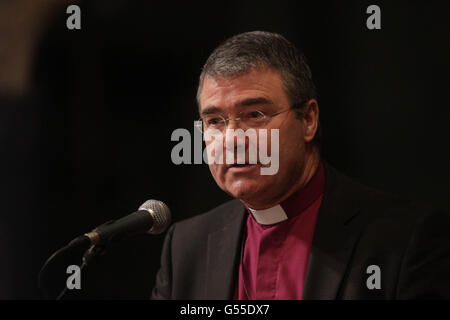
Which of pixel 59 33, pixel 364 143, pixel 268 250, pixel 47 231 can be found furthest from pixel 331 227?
pixel 59 33

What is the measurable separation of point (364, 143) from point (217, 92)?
0.73 metres

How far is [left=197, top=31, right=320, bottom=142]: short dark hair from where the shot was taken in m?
2.02

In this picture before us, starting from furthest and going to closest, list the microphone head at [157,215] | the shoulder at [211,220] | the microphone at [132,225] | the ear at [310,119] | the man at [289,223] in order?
the shoulder at [211,220] → the ear at [310,119] → the man at [289,223] → the microphone head at [157,215] → the microphone at [132,225]

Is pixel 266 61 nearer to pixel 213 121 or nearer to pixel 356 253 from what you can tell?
pixel 213 121

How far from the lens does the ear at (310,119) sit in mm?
2107

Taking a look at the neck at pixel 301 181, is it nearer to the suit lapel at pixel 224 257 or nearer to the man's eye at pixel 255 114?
the suit lapel at pixel 224 257

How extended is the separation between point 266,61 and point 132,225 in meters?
0.87

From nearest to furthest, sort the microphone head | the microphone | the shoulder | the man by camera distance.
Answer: the microphone → the microphone head → the man → the shoulder

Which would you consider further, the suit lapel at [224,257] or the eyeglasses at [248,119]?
the suit lapel at [224,257]

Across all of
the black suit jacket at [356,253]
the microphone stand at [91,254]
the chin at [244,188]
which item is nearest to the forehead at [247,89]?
the chin at [244,188]

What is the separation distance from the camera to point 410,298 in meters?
1.77

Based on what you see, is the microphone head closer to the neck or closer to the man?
the man

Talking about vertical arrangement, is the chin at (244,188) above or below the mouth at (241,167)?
below

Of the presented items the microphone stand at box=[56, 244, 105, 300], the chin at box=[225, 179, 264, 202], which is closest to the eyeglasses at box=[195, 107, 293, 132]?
the chin at box=[225, 179, 264, 202]
